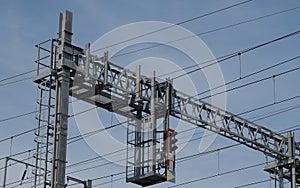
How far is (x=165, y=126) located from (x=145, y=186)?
2.22m

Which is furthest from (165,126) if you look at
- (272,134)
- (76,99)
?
(272,134)

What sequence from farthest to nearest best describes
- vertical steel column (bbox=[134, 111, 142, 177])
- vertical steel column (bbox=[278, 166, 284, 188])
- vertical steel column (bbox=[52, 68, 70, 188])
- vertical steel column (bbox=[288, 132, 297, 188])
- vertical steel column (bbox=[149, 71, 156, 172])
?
vertical steel column (bbox=[278, 166, 284, 188])
vertical steel column (bbox=[288, 132, 297, 188])
vertical steel column (bbox=[134, 111, 142, 177])
vertical steel column (bbox=[149, 71, 156, 172])
vertical steel column (bbox=[52, 68, 70, 188])

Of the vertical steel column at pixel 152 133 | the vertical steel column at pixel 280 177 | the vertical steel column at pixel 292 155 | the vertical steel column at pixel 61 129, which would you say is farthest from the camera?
the vertical steel column at pixel 280 177

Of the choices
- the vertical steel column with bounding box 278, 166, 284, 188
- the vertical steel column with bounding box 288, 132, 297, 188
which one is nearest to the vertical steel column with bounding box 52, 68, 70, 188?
the vertical steel column with bounding box 288, 132, 297, 188

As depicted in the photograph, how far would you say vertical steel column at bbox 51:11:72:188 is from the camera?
24.2m

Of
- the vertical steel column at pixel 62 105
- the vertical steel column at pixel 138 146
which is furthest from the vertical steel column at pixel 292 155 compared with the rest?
the vertical steel column at pixel 62 105

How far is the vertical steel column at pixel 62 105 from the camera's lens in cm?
2417

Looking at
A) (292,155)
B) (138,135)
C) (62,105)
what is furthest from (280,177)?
(62,105)

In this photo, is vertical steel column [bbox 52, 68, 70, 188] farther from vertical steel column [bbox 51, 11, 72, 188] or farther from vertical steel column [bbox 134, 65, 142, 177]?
vertical steel column [bbox 134, 65, 142, 177]

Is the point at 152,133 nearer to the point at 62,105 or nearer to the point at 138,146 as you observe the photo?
the point at 138,146

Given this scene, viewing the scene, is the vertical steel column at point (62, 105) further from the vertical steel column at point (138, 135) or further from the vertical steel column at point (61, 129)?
the vertical steel column at point (138, 135)

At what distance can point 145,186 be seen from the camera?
27266 mm

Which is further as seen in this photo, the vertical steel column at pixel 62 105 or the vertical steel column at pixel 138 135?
the vertical steel column at pixel 138 135

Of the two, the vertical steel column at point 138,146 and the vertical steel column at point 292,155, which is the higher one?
the vertical steel column at point 292,155
